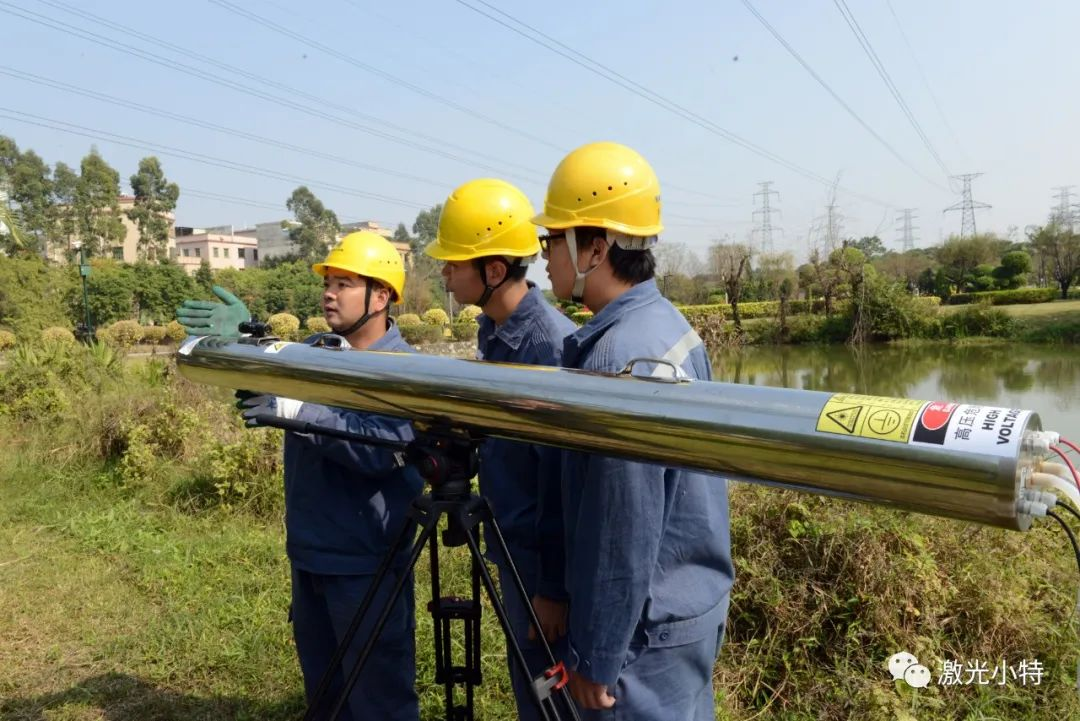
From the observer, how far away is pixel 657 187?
206cm

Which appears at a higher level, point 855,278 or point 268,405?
point 855,278

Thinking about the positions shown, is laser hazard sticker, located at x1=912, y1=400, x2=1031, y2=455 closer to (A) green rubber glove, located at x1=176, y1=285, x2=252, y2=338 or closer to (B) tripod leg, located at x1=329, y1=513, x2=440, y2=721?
(B) tripod leg, located at x1=329, y1=513, x2=440, y2=721

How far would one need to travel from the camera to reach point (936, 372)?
667 inches

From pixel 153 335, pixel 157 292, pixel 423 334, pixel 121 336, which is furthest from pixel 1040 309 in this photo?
pixel 157 292

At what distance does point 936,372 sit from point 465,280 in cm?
1684

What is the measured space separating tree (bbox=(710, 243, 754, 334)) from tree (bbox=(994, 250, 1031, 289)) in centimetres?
994

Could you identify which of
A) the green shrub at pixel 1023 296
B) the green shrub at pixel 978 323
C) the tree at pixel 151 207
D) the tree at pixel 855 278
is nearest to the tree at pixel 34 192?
the tree at pixel 151 207

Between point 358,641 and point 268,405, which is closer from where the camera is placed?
point 268,405

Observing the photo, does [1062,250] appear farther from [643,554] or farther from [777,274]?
[643,554]

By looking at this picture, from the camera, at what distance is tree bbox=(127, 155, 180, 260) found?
4872 centimetres

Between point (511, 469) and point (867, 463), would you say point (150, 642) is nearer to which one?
point (511, 469)

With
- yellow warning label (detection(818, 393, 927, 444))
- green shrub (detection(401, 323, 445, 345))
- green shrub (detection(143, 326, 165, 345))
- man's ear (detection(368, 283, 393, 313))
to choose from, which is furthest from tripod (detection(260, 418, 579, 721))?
green shrub (detection(143, 326, 165, 345))

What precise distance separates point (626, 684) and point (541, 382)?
2.36ft

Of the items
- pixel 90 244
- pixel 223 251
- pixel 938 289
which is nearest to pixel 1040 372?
pixel 938 289
